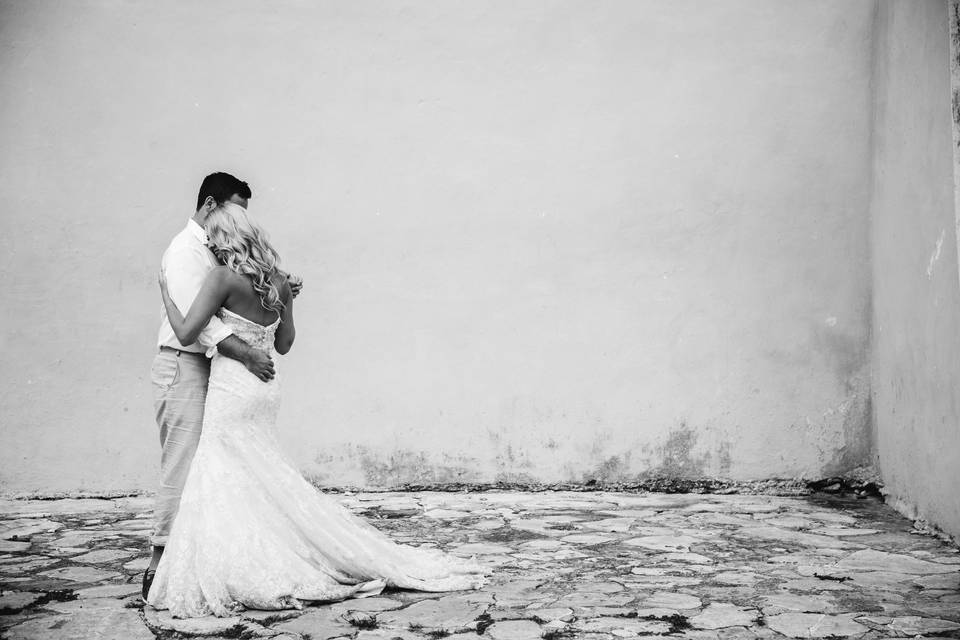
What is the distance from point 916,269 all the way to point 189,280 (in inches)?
163

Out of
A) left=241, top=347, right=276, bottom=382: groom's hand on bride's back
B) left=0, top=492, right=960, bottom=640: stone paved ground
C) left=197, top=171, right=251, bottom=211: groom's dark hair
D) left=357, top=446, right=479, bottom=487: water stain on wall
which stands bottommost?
left=0, top=492, right=960, bottom=640: stone paved ground

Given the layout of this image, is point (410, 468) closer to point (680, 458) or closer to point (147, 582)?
point (680, 458)

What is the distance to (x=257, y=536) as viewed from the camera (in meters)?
3.96

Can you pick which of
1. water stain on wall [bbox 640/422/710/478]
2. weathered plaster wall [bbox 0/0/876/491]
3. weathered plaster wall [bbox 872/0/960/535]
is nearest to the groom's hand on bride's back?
weathered plaster wall [bbox 0/0/876/491]

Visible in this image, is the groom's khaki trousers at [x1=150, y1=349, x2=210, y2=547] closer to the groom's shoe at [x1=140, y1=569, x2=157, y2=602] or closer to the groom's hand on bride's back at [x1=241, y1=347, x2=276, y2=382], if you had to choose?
the groom's shoe at [x1=140, y1=569, x2=157, y2=602]

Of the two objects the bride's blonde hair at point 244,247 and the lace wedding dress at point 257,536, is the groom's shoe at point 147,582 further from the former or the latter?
the bride's blonde hair at point 244,247

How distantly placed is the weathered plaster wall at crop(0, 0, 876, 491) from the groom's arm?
2.41 metres

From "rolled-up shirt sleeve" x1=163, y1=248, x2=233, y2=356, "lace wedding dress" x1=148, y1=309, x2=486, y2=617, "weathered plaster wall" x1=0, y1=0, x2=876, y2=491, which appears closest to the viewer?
"lace wedding dress" x1=148, y1=309, x2=486, y2=617

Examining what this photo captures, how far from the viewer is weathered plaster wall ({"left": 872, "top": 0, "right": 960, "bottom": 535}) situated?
16.9ft

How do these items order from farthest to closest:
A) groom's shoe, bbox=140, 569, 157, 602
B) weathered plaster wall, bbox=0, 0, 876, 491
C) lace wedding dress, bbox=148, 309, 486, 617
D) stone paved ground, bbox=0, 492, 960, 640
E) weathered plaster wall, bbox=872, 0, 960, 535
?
weathered plaster wall, bbox=0, 0, 876, 491, weathered plaster wall, bbox=872, 0, 960, 535, groom's shoe, bbox=140, 569, 157, 602, lace wedding dress, bbox=148, 309, 486, 617, stone paved ground, bbox=0, 492, 960, 640

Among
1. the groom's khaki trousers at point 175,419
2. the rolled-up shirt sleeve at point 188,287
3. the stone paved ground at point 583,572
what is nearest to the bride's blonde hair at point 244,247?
the rolled-up shirt sleeve at point 188,287

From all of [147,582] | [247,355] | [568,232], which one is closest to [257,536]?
[147,582]

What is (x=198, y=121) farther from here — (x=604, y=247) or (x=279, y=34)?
(x=604, y=247)

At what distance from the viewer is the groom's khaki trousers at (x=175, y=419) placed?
4070mm
